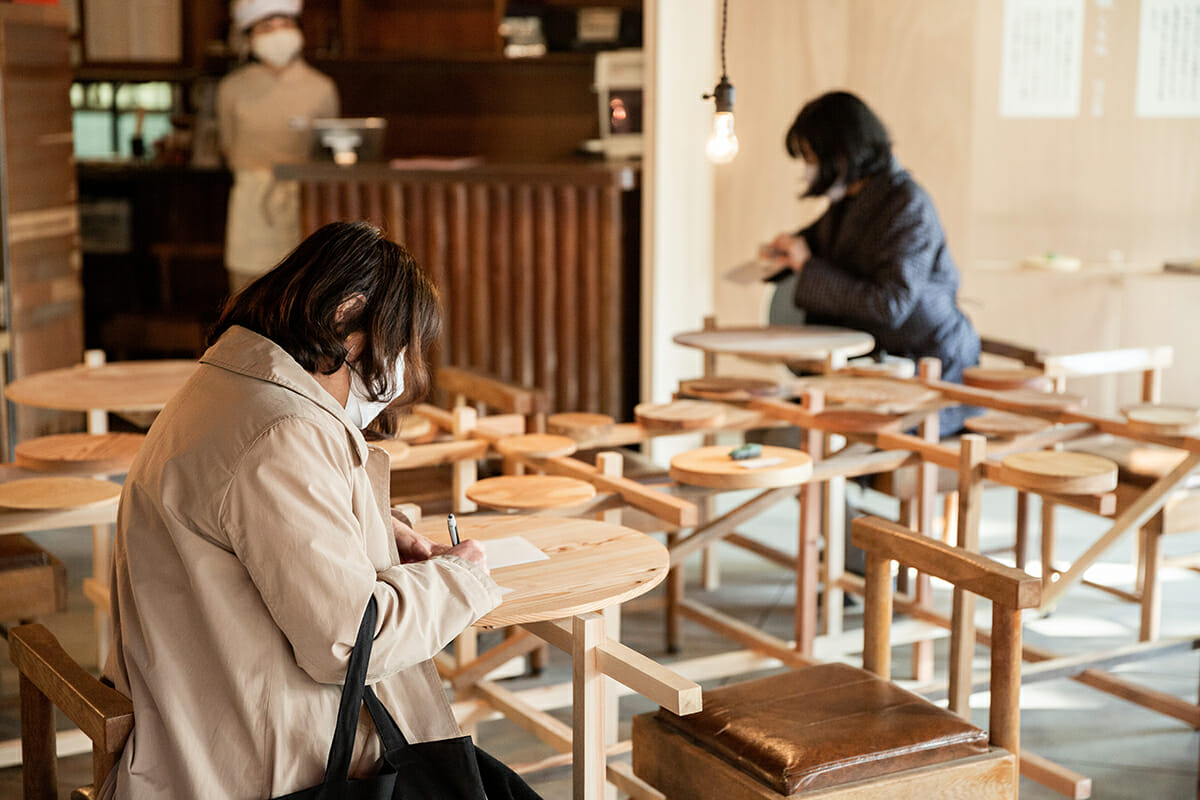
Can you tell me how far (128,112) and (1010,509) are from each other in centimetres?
493

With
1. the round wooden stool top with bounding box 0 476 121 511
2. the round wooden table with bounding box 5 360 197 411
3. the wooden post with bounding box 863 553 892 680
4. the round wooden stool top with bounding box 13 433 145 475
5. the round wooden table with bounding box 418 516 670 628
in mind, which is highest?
the round wooden table with bounding box 5 360 197 411

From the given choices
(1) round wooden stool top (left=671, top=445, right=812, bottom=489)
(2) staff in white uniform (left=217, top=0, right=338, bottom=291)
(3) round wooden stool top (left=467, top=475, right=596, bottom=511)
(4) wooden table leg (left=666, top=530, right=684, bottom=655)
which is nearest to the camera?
(3) round wooden stool top (left=467, top=475, right=596, bottom=511)

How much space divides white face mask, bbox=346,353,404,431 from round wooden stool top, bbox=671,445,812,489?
1111mm

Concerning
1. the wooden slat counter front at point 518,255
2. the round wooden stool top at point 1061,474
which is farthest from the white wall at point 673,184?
the round wooden stool top at point 1061,474

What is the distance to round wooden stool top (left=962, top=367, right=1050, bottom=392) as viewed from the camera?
12.3ft

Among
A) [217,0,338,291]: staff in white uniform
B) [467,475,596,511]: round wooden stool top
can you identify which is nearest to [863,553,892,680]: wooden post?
[467,475,596,511]: round wooden stool top

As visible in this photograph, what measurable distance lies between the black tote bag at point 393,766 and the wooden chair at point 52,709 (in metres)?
0.23

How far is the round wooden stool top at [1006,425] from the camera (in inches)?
139

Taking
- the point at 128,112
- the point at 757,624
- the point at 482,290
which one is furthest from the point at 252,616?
the point at 128,112

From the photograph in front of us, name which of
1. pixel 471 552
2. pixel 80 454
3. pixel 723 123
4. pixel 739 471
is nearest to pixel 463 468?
pixel 739 471

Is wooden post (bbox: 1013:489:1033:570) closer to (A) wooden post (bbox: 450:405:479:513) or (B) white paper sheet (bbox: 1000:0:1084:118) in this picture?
(A) wooden post (bbox: 450:405:479:513)

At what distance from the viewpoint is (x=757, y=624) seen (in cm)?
410

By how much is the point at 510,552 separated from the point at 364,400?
1.36 ft

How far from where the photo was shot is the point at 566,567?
2039mm
